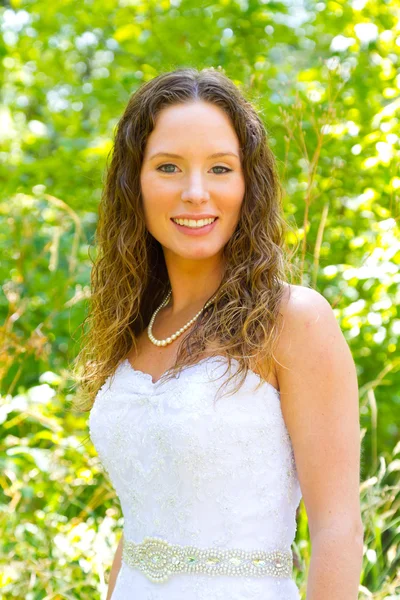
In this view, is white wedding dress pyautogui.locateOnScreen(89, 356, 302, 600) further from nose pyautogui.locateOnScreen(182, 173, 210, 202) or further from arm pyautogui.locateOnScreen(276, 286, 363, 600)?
nose pyautogui.locateOnScreen(182, 173, 210, 202)

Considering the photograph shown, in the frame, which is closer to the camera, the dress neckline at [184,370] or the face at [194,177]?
the dress neckline at [184,370]

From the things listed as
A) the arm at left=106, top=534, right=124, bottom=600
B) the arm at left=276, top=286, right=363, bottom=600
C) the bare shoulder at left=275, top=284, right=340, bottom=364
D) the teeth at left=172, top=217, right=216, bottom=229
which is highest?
the teeth at left=172, top=217, right=216, bottom=229

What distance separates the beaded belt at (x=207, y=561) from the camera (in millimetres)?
1701

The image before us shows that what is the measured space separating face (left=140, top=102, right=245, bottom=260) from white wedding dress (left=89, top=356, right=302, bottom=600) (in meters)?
0.30

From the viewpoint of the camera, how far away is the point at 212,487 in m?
1.69

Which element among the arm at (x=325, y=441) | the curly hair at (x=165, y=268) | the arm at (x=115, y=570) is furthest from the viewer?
the arm at (x=115, y=570)

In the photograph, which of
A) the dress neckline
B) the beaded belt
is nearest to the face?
the dress neckline

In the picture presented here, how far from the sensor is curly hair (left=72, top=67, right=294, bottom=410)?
1796 millimetres

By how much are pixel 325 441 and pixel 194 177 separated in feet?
2.10

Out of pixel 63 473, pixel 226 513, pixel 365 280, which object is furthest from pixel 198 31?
pixel 226 513

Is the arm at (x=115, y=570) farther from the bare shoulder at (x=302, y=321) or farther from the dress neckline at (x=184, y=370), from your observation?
the bare shoulder at (x=302, y=321)

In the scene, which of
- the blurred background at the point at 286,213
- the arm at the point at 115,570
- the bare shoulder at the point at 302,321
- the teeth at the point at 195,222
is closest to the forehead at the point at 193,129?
the teeth at the point at 195,222

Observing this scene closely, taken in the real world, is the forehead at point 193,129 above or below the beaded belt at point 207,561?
above

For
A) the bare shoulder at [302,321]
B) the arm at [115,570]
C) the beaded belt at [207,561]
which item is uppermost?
the bare shoulder at [302,321]
